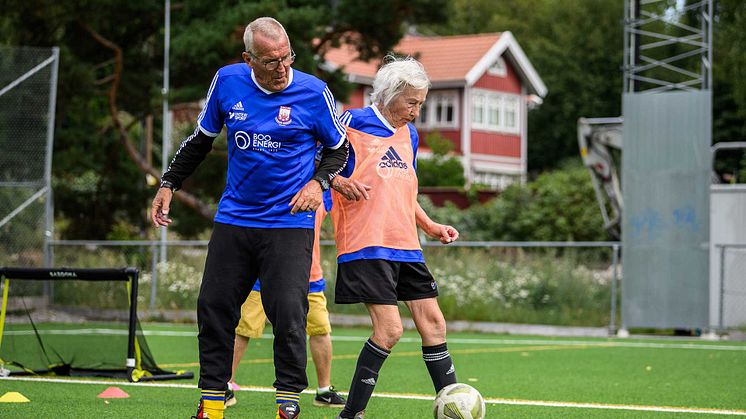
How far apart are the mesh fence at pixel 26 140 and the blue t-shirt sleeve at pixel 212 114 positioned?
12677 mm

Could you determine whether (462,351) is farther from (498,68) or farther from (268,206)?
(498,68)

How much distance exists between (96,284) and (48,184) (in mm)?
1720

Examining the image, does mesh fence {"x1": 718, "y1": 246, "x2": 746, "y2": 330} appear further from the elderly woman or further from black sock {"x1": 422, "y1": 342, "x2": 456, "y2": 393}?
the elderly woman

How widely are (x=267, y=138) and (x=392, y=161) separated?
876 mm

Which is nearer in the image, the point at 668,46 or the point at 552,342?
the point at 552,342

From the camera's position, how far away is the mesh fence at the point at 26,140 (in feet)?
59.1

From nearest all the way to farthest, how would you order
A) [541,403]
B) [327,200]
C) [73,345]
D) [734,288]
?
[327,200] → [541,403] → [73,345] → [734,288]

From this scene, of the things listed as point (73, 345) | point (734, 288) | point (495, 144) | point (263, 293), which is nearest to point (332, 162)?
point (263, 293)

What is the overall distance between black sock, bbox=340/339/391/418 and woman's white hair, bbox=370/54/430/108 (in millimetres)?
1349

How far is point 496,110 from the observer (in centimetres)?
5247

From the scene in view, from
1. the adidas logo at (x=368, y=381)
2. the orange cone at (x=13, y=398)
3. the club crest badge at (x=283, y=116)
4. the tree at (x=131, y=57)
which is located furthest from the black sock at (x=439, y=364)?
the tree at (x=131, y=57)

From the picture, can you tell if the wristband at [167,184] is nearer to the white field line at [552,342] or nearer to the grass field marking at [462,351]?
the grass field marking at [462,351]

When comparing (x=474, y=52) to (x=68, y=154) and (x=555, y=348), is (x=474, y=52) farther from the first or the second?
(x=555, y=348)

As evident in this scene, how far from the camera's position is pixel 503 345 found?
14672mm
